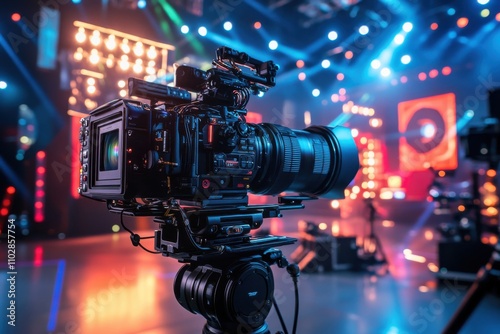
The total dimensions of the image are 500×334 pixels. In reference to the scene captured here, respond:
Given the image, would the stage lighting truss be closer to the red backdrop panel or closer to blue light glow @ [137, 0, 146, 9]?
blue light glow @ [137, 0, 146, 9]

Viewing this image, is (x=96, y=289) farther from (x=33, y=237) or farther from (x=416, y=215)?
(x=416, y=215)

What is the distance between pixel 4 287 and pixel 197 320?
2092mm

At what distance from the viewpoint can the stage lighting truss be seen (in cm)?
558

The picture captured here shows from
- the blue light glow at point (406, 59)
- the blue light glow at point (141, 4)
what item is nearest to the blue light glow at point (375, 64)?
the blue light glow at point (406, 59)

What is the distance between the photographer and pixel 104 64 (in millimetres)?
5699

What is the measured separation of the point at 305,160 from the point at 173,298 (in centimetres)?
205

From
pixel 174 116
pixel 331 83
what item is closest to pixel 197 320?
pixel 174 116

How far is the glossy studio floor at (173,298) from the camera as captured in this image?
2.29m

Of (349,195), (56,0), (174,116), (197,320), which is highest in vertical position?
(56,0)

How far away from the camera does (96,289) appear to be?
3037mm

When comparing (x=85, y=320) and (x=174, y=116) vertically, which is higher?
(x=174, y=116)

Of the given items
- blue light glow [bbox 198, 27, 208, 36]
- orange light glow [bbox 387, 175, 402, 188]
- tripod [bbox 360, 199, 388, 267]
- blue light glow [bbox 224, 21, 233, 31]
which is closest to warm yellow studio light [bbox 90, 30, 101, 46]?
blue light glow [bbox 198, 27, 208, 36]

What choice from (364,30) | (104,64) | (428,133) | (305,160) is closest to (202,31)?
(104,64)

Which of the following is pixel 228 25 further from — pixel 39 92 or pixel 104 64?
pixel 39 92
